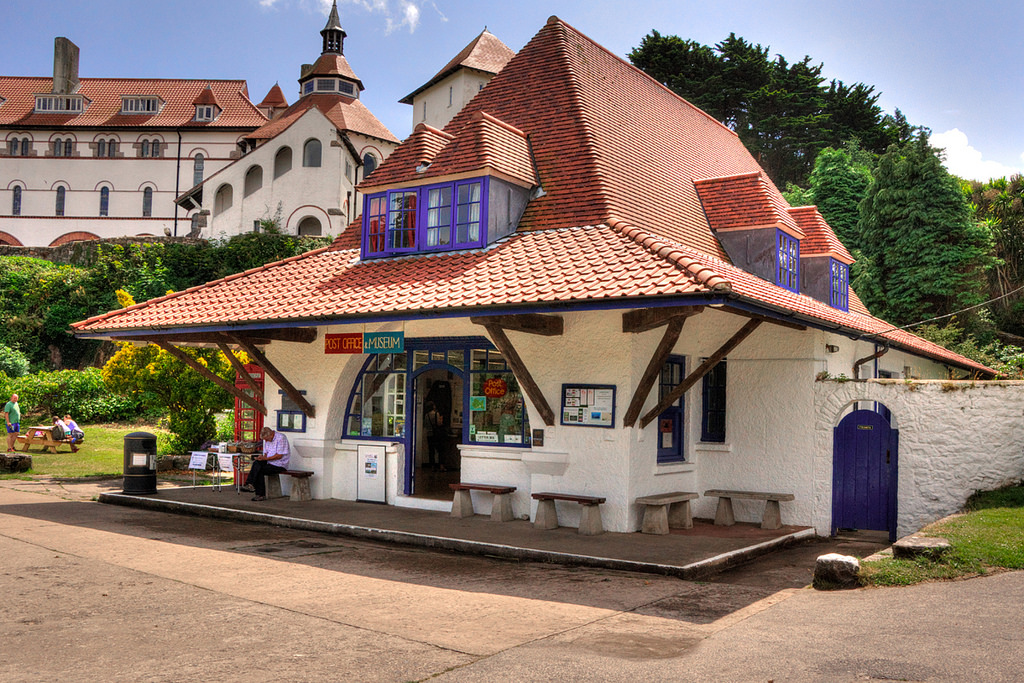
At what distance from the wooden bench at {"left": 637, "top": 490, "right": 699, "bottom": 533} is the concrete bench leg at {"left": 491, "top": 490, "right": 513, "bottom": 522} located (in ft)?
6.37

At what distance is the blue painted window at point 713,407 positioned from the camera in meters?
13.4

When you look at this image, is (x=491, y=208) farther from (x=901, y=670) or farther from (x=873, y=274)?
(x=873, y=274)

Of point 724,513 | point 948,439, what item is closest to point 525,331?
point 724,513

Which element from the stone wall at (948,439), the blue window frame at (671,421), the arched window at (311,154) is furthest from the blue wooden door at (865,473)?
the arched window at (311,154)

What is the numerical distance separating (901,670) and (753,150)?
39965 millimetres

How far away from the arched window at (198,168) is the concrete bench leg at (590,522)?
164 feet

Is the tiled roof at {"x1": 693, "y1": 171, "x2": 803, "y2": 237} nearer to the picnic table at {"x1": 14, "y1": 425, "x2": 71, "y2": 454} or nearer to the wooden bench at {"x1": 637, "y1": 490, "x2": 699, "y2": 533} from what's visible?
the wooden bench at {"x1": 637, "y1": 490, "x2": 699, "y2": 533}

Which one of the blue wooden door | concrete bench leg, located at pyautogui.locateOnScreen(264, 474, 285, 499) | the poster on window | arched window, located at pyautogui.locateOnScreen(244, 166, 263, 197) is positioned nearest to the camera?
the poster on window

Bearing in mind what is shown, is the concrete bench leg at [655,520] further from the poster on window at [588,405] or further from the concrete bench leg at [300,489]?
the concrete bench leg at [300,489]

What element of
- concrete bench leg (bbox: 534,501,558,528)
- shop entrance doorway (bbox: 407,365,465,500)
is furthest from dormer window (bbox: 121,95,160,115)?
concrete bench leg (bbox: 534,501,558,528)

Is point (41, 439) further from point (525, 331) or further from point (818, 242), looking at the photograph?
point (818, 242)

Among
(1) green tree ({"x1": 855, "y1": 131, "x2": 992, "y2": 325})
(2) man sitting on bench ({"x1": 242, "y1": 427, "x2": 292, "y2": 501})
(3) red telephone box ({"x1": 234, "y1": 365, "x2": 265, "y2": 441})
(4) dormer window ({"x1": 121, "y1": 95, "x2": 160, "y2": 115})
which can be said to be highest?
(4) dormer window ({"x1": 121, "y1": 95, "x2": 160, "y2": 115})

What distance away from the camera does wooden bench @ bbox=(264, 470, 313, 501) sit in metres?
14.3

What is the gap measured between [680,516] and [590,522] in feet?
4.88
